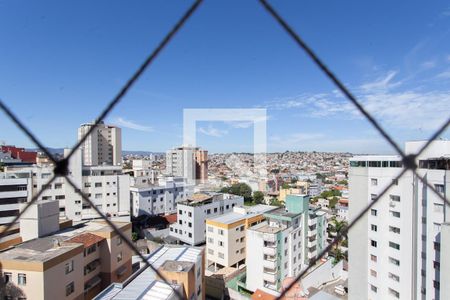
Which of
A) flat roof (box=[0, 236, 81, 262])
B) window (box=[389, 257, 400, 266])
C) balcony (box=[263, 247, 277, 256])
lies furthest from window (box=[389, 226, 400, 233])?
flat roof (box=[0, 236, 81, 262])

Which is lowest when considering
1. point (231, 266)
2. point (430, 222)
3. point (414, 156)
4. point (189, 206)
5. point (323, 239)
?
point (231, 266)

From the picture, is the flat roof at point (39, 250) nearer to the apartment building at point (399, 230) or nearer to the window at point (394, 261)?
the apartment building at point (399, 230)

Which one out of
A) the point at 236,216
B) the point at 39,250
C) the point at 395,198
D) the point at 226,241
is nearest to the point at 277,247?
the point at 226,241

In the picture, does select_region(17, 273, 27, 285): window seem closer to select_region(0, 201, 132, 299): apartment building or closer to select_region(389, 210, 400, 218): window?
select_region(0, 201, 132, 299): apartment building

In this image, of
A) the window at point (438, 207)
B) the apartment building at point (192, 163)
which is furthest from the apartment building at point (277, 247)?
the apartment building at point (192, 163)

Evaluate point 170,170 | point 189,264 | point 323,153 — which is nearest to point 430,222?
point 189,264

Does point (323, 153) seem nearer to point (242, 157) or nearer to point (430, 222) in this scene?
point (242, 157)

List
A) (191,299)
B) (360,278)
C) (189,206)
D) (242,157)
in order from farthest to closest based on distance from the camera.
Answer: (242,157), (189,206), (360,278), (191,299)
